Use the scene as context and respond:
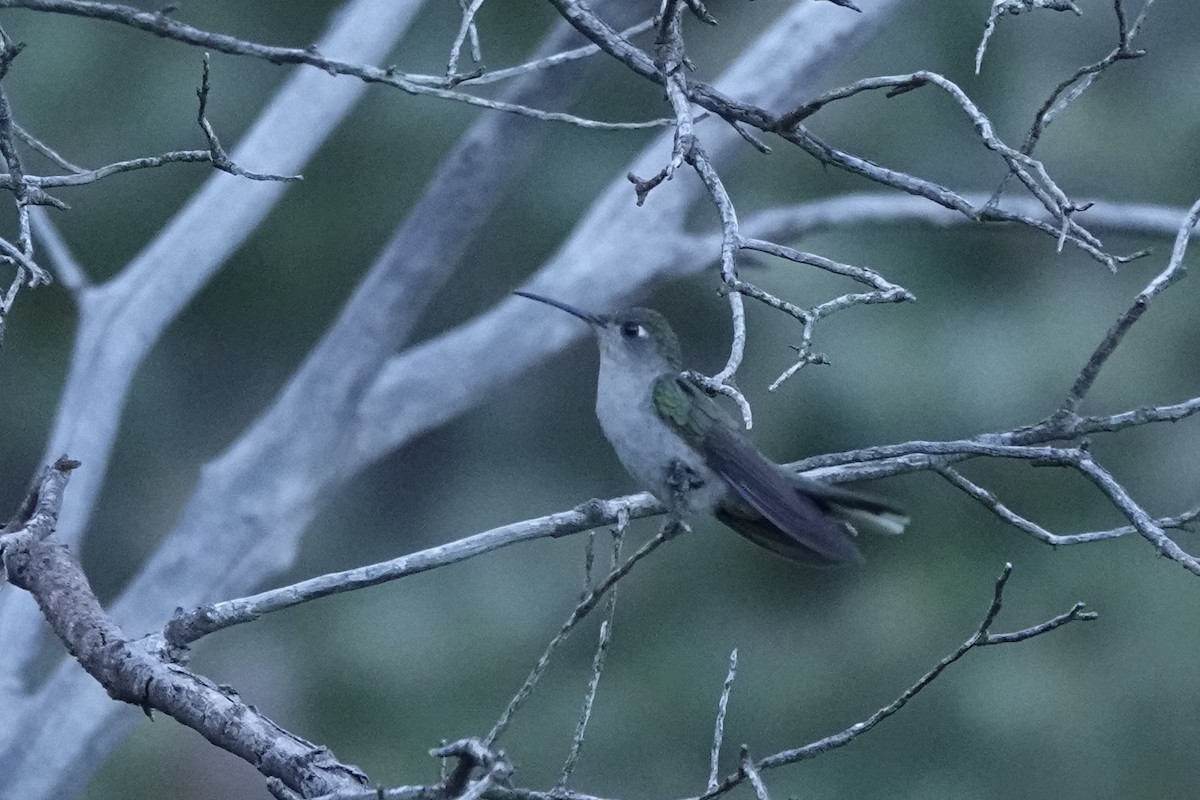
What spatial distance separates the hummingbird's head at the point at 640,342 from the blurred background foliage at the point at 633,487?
260 inches

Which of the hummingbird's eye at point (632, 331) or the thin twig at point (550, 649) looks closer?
the thin twig at point (550, 649)

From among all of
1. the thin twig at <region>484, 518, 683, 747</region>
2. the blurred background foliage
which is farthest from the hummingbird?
the blurred background foliage

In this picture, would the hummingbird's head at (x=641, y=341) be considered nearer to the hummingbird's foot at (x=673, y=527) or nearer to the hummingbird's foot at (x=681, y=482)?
the hummingbird's foot at (x=681, y=482)

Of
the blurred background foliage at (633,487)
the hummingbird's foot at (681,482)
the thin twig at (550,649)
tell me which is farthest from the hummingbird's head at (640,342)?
the blurred background foliage at (633,487)

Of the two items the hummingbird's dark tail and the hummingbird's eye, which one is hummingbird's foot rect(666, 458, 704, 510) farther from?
the hummingbird's eye

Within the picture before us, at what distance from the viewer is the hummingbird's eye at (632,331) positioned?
3041 mm

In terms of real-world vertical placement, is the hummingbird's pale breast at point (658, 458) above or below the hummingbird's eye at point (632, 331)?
below

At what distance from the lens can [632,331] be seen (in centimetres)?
305

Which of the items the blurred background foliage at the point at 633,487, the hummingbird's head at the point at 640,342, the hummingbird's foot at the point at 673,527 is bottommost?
the hummingbird's foot at the point at 673,527

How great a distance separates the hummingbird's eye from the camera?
3.04m

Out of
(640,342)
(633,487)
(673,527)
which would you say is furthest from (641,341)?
(633,487)

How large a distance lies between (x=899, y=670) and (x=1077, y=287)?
3.27 meters

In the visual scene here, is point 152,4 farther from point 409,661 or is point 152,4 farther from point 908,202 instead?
point 908,202

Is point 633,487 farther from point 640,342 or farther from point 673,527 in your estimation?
point 673,527
